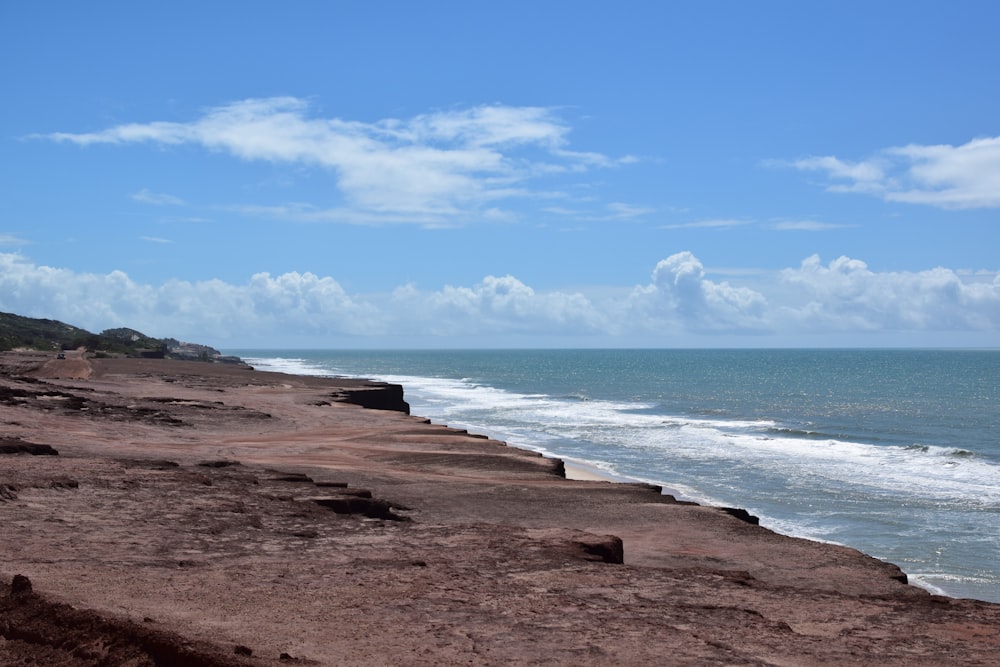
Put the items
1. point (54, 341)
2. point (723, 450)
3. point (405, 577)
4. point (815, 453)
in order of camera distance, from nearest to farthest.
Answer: point (405, 577) < point (815, 453) < point (723, 450) < point (54, 341)

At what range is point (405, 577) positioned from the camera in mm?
8195

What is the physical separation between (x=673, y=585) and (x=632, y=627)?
5.17 ft

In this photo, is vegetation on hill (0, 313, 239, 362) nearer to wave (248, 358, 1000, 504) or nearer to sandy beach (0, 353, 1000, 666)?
wave (248, 358, 1000, 504)

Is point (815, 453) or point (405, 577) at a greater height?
point (405, 577)

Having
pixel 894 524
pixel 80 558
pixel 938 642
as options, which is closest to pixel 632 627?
pixel 938 642

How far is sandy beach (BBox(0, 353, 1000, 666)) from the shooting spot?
20.6 ft

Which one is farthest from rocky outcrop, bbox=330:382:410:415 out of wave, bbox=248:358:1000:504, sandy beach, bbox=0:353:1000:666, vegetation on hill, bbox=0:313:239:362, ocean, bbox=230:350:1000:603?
vegetation on hill, bbox=0:313:239:362

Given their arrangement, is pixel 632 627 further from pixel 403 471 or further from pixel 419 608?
pixel 403 471

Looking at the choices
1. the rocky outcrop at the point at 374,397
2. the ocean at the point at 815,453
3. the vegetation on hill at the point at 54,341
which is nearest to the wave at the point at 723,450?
the ocean at the point at 815,453

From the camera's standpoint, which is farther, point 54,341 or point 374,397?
point 54,341

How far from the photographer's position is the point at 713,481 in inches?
1025

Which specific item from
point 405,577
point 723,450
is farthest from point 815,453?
point 405,577

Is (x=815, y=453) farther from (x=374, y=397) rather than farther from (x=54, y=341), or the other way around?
(x=54, y=341)

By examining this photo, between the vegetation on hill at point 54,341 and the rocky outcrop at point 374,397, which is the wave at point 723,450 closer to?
the rocky outcrop at point 374,397
